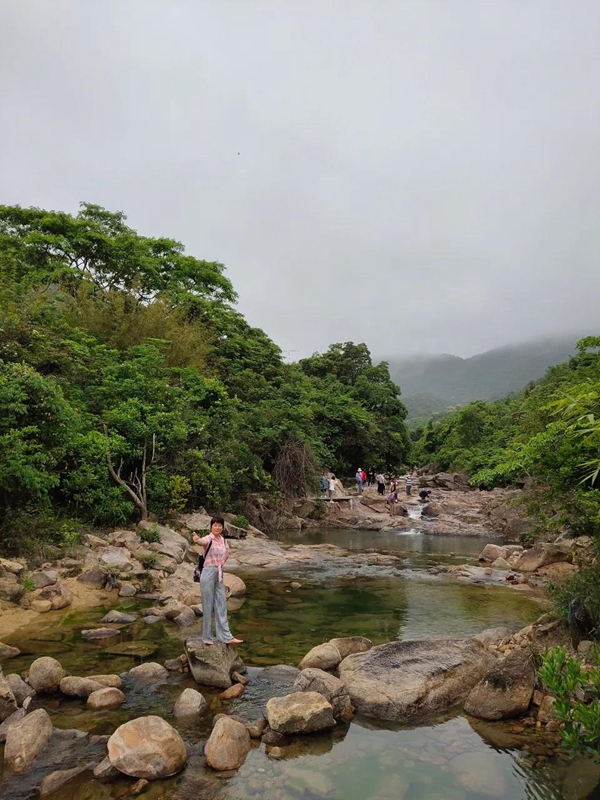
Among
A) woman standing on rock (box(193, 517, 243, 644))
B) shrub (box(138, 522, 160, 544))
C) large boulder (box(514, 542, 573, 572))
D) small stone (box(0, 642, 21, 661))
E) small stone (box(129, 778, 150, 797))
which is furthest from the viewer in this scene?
large boulder (box(514, 542, 573, 572))

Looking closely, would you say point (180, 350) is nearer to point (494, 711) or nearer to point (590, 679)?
point (494, 711)

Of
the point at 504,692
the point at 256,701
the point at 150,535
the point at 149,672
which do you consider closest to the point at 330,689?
the point at 256,701

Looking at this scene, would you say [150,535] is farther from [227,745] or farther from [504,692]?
[504,692]

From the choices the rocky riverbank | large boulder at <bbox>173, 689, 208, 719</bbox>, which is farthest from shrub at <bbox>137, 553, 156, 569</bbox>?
large boulder at <bbox>173, 689, 208, 719</bbox>

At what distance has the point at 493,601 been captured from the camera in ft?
42.5

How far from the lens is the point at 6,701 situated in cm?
620

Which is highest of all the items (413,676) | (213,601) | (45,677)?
(213,601)

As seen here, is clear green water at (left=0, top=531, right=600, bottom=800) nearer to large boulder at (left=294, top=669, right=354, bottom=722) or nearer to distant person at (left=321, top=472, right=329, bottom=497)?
large boulder at (left=294, top=669, right=354, bottom=722)

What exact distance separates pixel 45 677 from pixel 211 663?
2.22 metres

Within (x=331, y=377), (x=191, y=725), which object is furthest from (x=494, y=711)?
(x=331, y=377)

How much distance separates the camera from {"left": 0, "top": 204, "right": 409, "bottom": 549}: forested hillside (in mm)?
13102

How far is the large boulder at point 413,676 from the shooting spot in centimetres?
684

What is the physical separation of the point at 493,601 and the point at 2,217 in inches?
1262

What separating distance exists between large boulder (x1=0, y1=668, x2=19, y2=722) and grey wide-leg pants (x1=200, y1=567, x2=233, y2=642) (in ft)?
8.92
